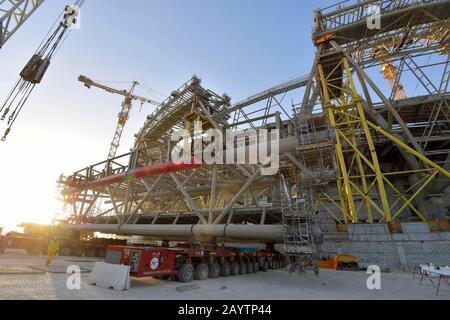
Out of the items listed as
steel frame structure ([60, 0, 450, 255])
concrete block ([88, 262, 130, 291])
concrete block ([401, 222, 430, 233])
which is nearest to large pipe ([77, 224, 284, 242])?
steel frame structure ([60, 0, 450, 255])

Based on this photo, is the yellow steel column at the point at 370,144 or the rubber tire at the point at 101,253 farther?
the rubber tire at the point at 101,253

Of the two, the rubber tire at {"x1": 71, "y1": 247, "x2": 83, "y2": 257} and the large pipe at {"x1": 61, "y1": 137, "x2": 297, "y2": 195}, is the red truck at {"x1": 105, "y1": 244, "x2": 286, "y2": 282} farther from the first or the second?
the rubber tire at {"x1": 71, "y1": 247, "x2": 83, "y2": 257}

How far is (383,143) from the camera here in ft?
82.0

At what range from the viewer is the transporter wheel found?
10427mm

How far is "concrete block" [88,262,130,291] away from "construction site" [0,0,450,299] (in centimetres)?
8

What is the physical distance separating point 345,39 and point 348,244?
18.2 meters

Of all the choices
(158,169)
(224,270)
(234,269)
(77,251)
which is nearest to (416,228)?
(234,269)

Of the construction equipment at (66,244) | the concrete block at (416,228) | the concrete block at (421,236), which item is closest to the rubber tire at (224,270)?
the concrete block at (416,228)

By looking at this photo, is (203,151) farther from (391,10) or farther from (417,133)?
(417,133)

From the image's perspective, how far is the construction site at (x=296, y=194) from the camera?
10.1 m

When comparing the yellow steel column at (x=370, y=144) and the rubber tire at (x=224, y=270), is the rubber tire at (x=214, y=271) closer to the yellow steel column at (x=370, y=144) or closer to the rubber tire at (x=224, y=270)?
the rubber tire at (x=224, y=270)
